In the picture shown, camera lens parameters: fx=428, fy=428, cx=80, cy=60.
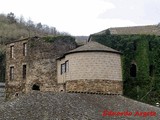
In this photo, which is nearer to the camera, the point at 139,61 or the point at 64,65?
the point at 64,65

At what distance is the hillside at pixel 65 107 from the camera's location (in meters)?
28.7

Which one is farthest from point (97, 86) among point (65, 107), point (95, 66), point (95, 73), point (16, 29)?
point (16, 29)

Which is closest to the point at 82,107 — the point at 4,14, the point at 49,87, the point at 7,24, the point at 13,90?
the point at 49,87

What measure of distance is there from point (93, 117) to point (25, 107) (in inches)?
188

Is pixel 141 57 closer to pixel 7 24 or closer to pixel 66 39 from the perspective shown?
pixel 66 39

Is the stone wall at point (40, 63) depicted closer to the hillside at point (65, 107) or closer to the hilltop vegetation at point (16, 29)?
the hillside at point (65, 107)

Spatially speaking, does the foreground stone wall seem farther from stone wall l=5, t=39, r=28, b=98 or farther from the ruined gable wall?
stone wall l=5, t=39, r=28, b=98

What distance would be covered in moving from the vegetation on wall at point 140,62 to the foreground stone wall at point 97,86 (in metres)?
10.5

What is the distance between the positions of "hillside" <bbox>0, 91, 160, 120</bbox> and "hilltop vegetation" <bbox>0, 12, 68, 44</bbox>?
192ft

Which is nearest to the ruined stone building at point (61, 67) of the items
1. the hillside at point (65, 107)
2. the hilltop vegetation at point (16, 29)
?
the hillside at point (65, 107)

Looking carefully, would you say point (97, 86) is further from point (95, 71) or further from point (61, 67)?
point (61, 67)

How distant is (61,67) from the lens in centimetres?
4734

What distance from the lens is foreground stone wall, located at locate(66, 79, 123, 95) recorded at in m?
38.1

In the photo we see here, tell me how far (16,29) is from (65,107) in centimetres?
8210
